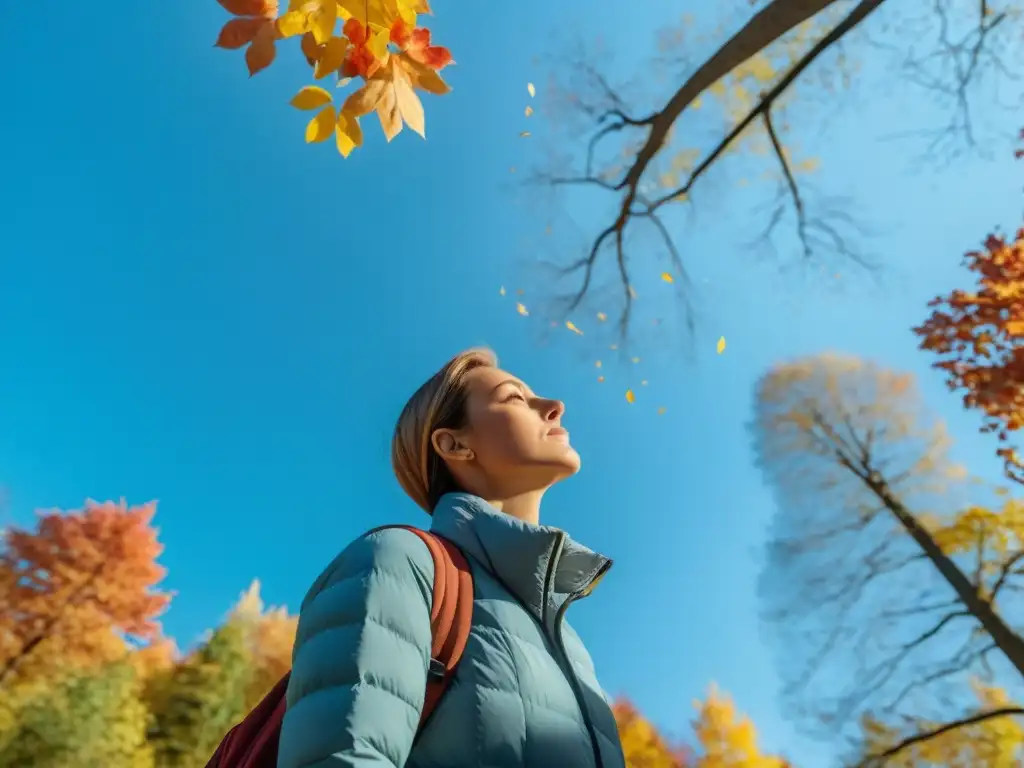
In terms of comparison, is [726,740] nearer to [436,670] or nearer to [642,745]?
[642,745]

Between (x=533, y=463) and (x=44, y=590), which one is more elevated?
(x=44, y=590)

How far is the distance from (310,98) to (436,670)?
47.3 inches

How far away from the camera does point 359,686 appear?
0.98 meters

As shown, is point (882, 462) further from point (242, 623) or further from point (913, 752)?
point (242, 623)

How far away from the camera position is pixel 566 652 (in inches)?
58.9

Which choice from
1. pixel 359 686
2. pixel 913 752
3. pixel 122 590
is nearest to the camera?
pixel 359 686

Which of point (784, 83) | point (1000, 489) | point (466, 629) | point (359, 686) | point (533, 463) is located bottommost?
point (359, 686)

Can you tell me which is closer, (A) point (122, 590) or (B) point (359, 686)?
(B) point (359, 686)

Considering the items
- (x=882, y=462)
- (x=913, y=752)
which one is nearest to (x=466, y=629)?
(x=913, y=752)

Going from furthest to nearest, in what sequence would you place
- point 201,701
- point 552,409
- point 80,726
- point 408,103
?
1. point 201,701
2. point 80,726
3. point 552,409
4. point 408,103

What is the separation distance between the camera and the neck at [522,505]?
187cm

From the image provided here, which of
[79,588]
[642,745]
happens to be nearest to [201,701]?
[79,588]

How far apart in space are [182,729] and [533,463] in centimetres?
1381

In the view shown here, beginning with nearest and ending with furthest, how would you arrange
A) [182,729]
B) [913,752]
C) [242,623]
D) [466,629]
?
[466,629], [913,752], [182,729], [242,623]
